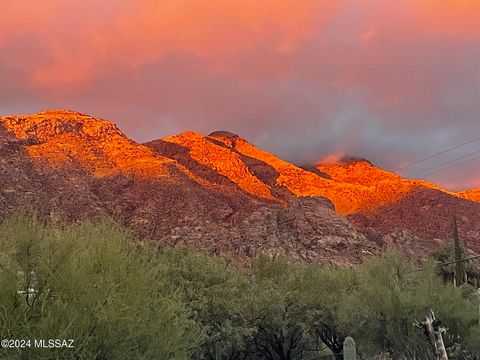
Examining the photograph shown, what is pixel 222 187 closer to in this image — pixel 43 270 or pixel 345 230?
pixel 345 230

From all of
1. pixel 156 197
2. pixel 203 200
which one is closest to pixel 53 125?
pixel 156 197

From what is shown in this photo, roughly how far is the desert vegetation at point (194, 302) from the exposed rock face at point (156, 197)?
1008 inches

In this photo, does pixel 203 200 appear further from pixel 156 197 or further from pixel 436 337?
pixel 436 337

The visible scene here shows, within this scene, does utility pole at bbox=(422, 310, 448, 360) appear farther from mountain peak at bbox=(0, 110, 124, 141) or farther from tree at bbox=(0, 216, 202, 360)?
mountain peak at bbox=(0, 110, 124, 141)

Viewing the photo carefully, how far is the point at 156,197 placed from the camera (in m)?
71.9

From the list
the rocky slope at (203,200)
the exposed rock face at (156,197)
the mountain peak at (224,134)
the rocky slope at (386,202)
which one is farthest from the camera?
the mountain peak at (224,134)

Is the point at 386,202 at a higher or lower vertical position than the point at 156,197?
higher

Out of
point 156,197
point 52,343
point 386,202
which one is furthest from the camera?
point 386,202

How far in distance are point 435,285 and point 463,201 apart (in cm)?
6768

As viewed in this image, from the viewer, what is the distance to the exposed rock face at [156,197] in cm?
6334

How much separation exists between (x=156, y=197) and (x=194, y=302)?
167 feet

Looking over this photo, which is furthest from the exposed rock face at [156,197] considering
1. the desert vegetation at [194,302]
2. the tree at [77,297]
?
the tree at [77,297]

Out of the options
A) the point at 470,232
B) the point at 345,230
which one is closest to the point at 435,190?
the point at 470,232

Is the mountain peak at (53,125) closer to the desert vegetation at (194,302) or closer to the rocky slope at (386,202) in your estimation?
the rocky slope at (386,202)
